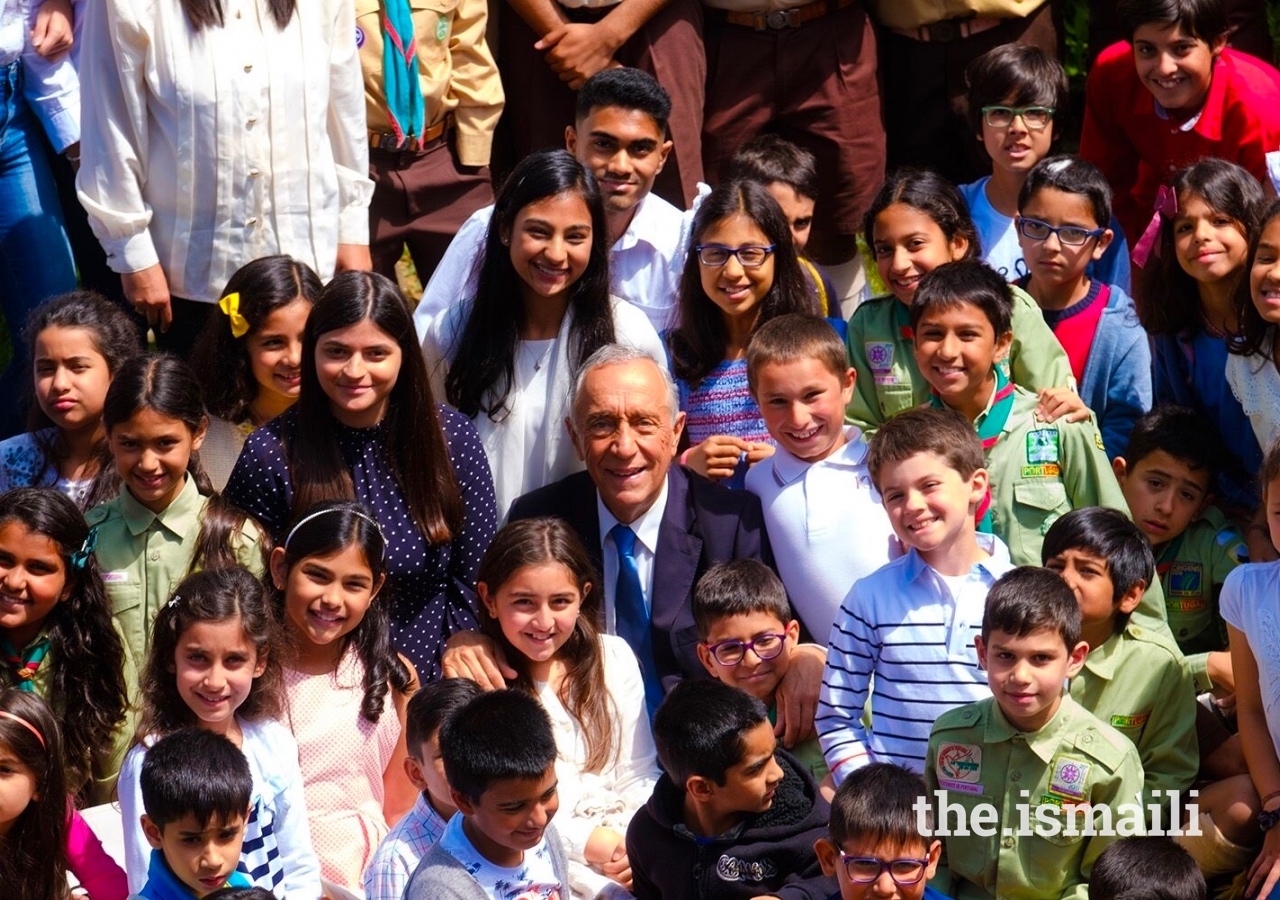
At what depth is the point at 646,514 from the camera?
4984 mm

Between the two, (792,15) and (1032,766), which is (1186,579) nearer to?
(1032,766)

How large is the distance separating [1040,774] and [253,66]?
301 cm

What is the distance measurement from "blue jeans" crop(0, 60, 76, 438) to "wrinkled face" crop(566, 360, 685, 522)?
1.99 metres

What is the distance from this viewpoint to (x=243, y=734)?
4406 mm

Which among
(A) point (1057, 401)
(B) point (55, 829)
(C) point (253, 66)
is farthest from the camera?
(C) point (253, 66)

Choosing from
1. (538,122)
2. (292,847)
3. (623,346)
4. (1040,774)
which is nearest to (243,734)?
(292,847)

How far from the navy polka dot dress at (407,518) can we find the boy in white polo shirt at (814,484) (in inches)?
30.0

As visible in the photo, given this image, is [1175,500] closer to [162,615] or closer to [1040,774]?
[1040,774]

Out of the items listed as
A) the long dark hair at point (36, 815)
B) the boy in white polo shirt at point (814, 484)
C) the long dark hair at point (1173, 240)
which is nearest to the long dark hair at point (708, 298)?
the boy in white polo shirt at point (814, 484)

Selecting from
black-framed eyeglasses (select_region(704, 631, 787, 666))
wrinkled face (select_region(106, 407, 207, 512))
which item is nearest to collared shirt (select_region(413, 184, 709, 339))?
wrinkled face (select_region(106, 407, 207, 512))

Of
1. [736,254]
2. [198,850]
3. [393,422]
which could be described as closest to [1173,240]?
[736,254]

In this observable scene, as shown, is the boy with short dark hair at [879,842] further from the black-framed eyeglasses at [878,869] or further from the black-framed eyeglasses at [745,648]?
the black-framed eyeglasses at [745,648]

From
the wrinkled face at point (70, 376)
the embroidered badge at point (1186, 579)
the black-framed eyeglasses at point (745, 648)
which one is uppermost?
the wrinkled face at point (70, 376)

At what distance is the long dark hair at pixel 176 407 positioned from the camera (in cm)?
479
